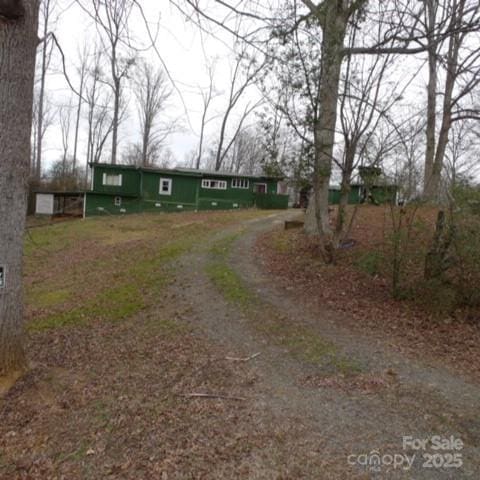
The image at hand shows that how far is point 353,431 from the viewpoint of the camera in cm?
351

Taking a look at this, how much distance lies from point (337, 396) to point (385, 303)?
3788mm

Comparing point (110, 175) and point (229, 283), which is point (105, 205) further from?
point (229, 283)

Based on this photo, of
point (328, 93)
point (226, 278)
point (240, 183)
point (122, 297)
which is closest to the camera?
point (122, 297)

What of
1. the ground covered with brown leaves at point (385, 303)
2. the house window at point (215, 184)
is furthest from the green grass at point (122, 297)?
the house window at point (215, 184)

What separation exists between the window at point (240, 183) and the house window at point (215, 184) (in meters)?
0.71

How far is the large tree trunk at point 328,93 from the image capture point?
26.5 feet

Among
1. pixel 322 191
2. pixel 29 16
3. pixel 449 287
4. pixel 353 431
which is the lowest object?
pixel 353 431

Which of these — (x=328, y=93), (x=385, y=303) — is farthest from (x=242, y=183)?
(x=385, y=303)

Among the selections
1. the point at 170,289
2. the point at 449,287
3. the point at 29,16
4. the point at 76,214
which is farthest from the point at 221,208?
the point at 29,16

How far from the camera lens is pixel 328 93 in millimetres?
8500

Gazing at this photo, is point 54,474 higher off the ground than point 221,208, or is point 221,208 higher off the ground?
point 221,208

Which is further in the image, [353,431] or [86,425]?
[86,425]

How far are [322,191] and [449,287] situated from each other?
472 cm

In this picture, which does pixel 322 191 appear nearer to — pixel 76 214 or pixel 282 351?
pixel 282 351
